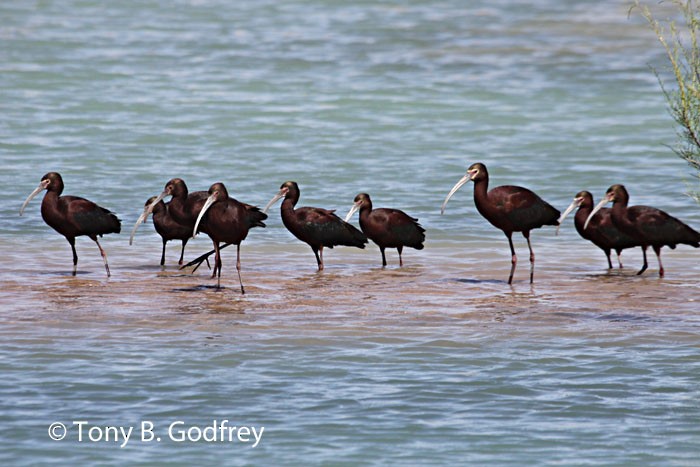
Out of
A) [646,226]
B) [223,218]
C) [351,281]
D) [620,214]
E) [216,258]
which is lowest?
[351,281]

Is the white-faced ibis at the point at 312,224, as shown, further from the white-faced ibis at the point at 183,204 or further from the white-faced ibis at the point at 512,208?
the white-faced ibis at the point at 512,208

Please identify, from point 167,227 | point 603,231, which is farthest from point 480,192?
point 167,227

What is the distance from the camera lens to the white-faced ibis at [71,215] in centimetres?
1706

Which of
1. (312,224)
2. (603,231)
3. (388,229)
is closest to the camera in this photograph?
(603,231)

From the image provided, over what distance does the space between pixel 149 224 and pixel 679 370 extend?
12.0 m

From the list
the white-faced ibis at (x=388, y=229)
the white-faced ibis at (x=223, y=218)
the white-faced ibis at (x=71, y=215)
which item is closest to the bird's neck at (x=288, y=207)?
the white-faced ibis at (x=388, y=229)

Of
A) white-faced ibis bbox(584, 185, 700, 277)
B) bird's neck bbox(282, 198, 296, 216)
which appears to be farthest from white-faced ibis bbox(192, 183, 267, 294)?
white-faced ibis bbox(584, 185, 700, 277)

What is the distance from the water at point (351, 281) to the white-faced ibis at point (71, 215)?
1.74ft

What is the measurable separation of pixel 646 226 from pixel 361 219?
11.3 feet

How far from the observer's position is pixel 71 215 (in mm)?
17062

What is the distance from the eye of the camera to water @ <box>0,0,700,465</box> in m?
10.6

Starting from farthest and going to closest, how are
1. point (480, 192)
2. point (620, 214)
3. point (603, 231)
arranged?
point (603, 231)
point (620, 214)
point (480, 192)

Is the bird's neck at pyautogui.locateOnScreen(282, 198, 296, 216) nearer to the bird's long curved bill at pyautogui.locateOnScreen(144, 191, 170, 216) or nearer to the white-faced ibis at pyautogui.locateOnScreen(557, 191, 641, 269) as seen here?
the bird's long curved bill at pyautogui.locateOnScreen(144, 191, 170, 216)

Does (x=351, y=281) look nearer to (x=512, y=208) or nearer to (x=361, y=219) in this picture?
(x=361, y=219)
